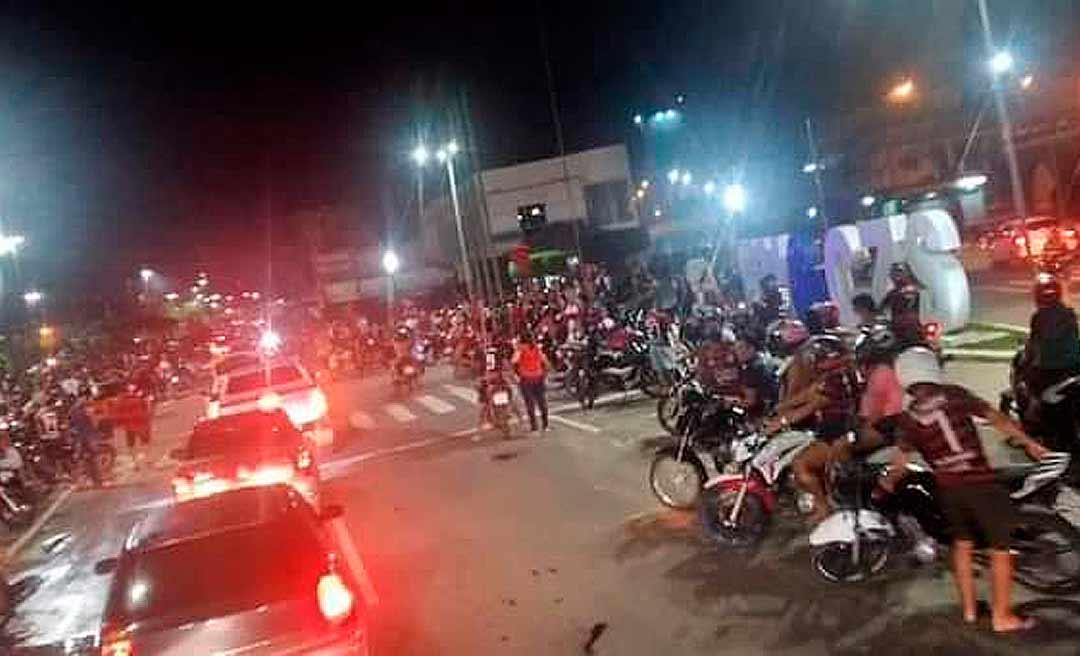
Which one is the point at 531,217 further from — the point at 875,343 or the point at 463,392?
the point at 875,343

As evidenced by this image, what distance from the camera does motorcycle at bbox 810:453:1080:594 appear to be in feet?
21.1

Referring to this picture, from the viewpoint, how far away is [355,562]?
1102 cm

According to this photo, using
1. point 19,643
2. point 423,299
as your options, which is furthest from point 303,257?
point 19,643

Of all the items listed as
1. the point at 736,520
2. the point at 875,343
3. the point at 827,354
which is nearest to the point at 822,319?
the point at 875,343

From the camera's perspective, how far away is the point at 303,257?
88.2m

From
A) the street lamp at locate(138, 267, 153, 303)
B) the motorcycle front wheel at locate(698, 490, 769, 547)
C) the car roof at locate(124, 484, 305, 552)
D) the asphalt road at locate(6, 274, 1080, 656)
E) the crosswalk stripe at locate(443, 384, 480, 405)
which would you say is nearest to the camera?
the car roof at locate(124, 484, 305, 552)

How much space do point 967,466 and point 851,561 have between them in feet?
5.99

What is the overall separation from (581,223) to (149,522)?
1962 inches

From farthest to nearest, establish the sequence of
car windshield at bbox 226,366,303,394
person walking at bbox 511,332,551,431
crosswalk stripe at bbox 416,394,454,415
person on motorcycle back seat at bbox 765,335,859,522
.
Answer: crosswalk stripe at bbox 416,394,454,415
car windshield at bbox 226,366,303,394
person walking at bbox 511,332,551,431
person on motorcycle back seat at bbox 765,335,859,522

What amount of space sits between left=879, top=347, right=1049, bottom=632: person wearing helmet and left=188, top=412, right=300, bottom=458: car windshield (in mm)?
8703

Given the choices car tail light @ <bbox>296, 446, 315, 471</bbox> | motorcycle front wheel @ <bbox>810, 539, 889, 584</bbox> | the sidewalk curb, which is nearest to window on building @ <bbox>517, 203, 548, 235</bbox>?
the sidewalk curb

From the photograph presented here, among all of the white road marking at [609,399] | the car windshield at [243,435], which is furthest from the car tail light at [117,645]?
the white road marking at [609,399]

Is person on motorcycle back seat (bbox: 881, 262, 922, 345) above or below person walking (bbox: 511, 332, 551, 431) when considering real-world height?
above

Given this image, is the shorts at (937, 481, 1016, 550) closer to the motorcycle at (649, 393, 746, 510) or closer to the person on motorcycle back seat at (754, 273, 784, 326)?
the motorcycle at (649, 393, 746, 510)
